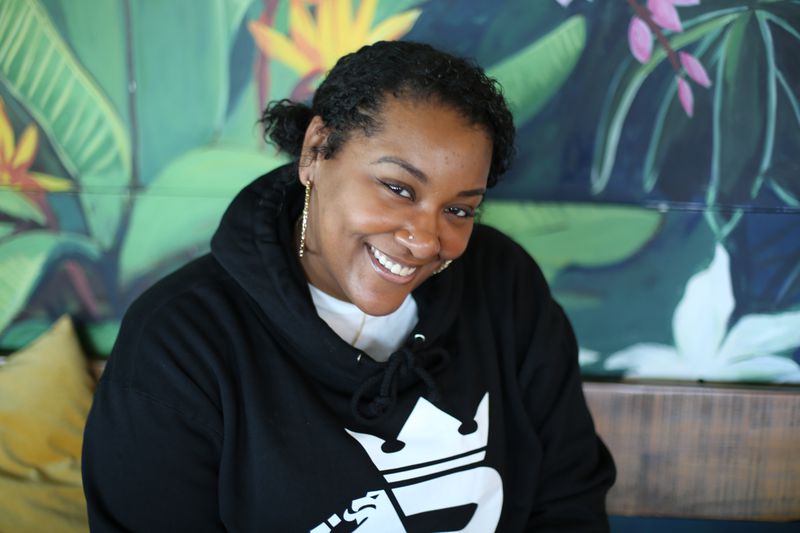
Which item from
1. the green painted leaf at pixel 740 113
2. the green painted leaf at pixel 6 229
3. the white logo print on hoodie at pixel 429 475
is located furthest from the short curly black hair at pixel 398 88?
the green painted leaf at pixel 6 229

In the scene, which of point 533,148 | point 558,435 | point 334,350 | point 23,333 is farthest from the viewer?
point 23,333

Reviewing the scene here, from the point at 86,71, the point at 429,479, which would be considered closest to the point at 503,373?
the point at 429,479

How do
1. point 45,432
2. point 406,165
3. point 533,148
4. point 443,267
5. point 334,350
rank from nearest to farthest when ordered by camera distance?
point 406,165 → point 334,350 → point 443,267 → point 45,432 → point 533,148

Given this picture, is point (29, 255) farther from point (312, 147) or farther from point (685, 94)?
point (685, 94)

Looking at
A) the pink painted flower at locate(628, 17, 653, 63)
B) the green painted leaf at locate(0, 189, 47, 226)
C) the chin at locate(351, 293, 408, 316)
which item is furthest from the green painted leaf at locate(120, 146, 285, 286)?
the pink painted flower at locate(628, 17, 653, 63)

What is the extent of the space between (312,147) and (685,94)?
3.50 ft

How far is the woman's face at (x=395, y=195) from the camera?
113cm

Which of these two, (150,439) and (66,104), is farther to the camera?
(66,104)

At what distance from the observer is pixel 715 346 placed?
1.95m

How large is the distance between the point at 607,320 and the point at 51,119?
1.50 metres

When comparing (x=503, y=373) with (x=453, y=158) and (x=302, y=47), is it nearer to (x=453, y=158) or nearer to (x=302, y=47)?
(x=453, y=158)

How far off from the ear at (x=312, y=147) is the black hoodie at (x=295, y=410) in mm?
113

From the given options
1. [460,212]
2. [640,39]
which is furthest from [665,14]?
[460,212]

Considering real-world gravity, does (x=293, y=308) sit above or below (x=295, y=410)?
above
